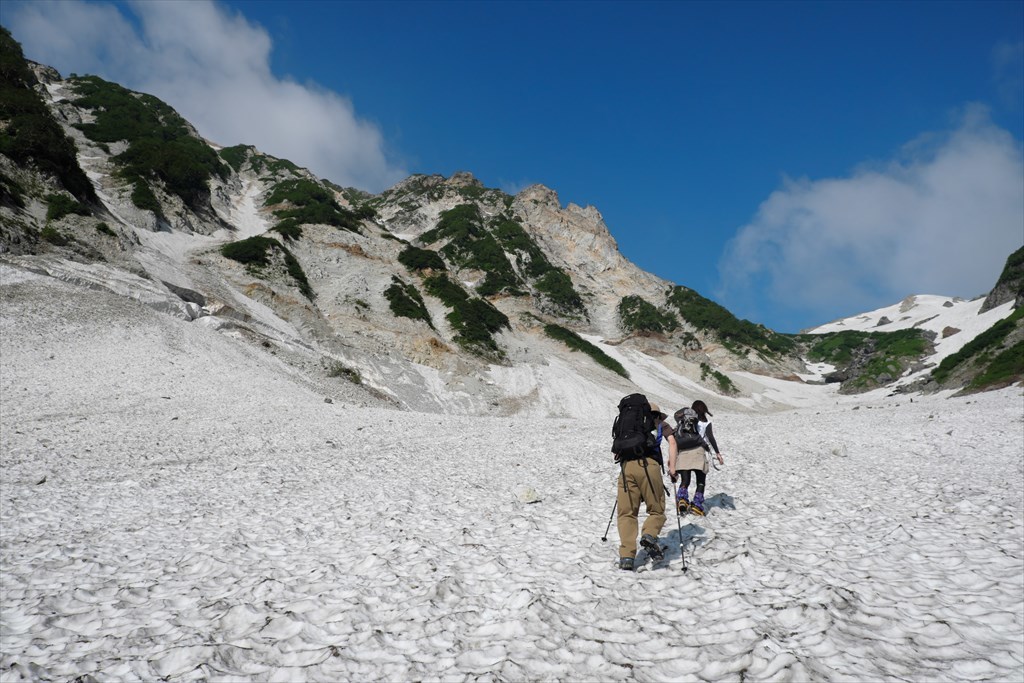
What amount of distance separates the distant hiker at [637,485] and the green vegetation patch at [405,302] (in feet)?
190

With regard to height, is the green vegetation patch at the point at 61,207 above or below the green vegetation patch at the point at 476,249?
below

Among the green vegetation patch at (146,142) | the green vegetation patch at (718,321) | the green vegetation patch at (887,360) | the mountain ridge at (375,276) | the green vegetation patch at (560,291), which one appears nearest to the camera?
the mountain ridge at (375,276)

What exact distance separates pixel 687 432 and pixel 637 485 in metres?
3.97

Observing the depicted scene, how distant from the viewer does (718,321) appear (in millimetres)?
142375

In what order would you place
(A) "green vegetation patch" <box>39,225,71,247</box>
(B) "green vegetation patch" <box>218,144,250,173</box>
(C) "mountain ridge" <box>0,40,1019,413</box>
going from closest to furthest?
(A) "green vegetation patch" <box>39,225,71,247</box>
(C) "mountain ridge" <box>0,40,1019,413</box>
(B) "green vegetation patch" <box>218,144,250,173</box>

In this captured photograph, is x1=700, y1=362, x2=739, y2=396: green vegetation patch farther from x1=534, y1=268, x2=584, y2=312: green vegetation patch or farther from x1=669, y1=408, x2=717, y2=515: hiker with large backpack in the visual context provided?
x1=669, y1=408, x2=717, y2=515: hiker with large backpack

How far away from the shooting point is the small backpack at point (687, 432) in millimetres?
11594

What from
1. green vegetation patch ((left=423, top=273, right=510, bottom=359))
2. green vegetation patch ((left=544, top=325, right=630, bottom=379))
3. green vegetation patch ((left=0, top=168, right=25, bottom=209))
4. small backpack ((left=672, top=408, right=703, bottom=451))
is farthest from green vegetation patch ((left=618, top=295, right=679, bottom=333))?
small backpack ((left=672, top=408, right=703, bottom=451))

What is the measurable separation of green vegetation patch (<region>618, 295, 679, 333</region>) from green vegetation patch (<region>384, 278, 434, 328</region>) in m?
70.7

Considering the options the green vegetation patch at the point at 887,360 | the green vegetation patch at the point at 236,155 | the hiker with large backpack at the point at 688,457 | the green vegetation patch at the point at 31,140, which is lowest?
the hiker with large backpack at the point at 688,457

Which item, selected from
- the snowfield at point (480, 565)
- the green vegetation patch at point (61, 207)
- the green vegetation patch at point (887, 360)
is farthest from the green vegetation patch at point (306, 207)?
the green vegetation patch at point (887, 360)

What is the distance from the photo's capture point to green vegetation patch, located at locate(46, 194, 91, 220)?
140 ft

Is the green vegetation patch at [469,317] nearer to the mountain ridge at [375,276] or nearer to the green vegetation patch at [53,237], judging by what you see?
the mountain ridge at [375,276]

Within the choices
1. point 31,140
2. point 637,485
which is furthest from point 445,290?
point 637,485
